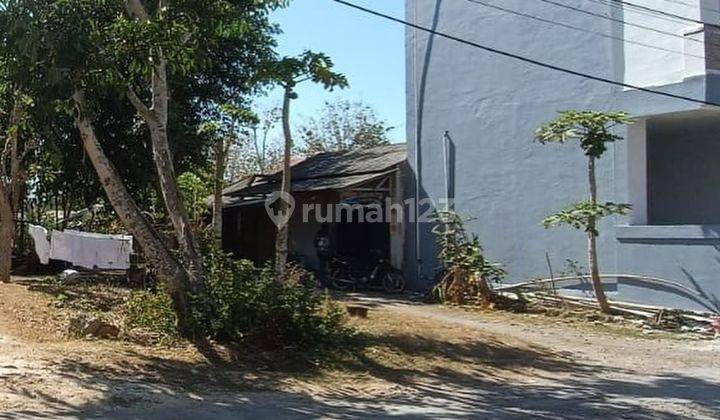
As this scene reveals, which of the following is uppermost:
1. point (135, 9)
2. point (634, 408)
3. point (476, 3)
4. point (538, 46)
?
point (476, 3)

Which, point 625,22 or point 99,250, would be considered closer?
point 625,22

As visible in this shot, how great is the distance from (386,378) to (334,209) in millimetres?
11766

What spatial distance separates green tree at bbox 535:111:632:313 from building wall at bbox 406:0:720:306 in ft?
2.93

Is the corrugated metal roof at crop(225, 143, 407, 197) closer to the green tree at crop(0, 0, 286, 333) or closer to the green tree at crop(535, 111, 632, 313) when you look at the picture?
the green tree at crop(535, 111, 632, 313)

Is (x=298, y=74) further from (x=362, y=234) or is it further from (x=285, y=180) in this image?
(x=362, y=234)

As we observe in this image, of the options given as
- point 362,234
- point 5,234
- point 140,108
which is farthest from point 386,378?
point 362,234

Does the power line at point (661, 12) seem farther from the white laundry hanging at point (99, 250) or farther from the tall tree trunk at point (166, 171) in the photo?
the white laundry hanging at point (99, 250)

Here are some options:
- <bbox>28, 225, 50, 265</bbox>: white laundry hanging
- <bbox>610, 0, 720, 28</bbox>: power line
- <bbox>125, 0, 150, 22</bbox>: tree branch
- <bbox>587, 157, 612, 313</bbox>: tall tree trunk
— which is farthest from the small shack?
<bbox>125, 0, 150, 22</bbox>: tree branch

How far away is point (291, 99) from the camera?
11062mm

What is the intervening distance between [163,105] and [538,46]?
30.4ft

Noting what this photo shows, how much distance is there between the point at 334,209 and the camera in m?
21.1

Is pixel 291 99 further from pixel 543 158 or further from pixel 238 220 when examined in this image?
pixel 238 220

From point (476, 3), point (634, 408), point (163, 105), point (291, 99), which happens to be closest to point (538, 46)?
point (476, 3)

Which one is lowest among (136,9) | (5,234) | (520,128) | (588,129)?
(5,234)
